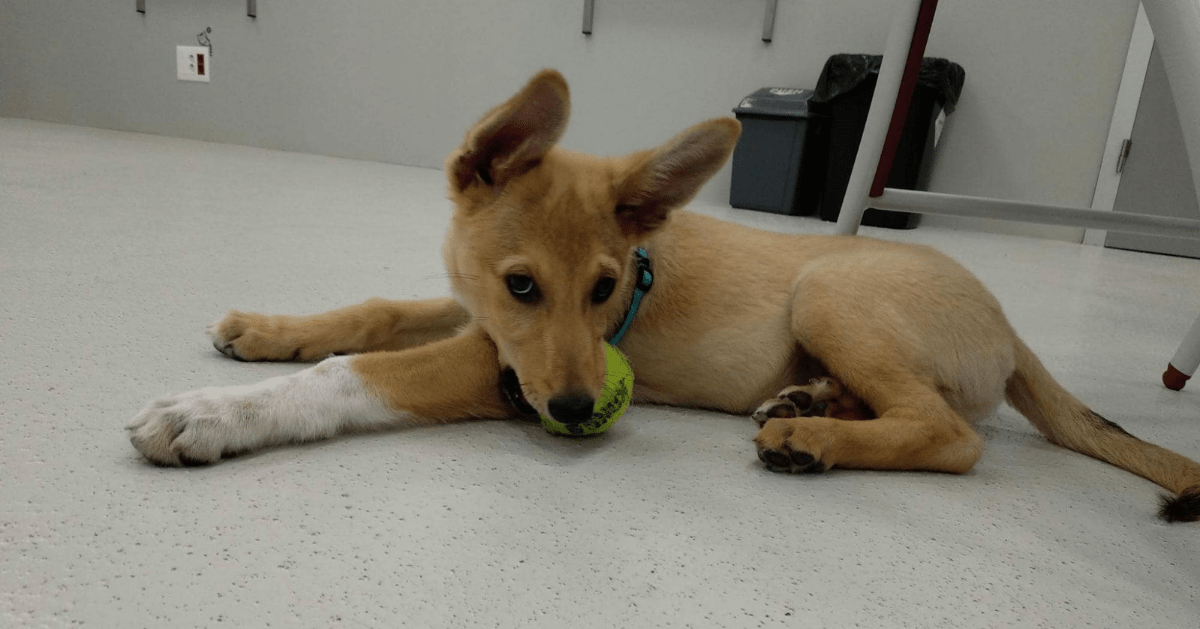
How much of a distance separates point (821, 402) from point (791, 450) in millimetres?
373

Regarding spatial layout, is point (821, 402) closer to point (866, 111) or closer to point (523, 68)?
point (866, 111)

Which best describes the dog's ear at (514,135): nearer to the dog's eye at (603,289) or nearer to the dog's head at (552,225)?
the dog's head at (552,225)

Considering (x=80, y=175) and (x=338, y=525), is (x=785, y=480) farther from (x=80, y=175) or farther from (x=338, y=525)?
(x=80, y=175)

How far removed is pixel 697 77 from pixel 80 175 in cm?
505

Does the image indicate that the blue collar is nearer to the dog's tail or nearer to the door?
the dog's tail

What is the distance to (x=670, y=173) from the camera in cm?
173

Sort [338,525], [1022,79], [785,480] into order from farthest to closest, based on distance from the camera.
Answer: [1022,79] < [785,480] < [338,525]

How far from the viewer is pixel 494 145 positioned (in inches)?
65.7

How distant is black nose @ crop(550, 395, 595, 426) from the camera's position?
144cm

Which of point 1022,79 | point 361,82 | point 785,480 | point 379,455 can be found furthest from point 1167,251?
point 361,82

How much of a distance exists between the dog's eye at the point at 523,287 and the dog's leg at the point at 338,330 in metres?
0.55

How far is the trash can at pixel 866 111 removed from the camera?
5973mm

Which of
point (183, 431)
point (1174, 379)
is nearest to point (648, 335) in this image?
point (183, 431)

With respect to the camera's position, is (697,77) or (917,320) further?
(697,77)
